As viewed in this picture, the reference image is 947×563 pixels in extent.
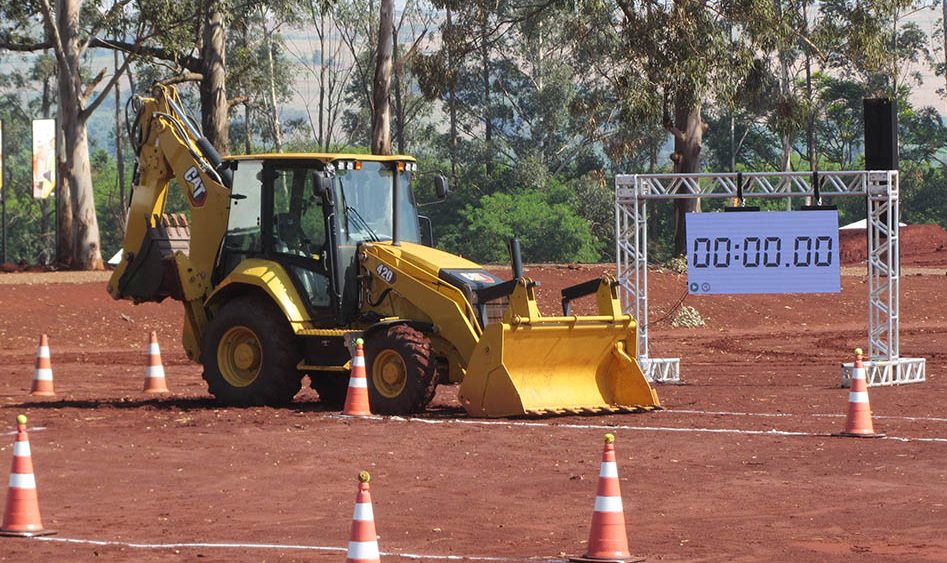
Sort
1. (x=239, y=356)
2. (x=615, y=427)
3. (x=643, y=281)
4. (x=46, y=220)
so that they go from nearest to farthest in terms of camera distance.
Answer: (x=615, y=427), (x=239, y=356), (x=643, y=281), (x=46, y=220)

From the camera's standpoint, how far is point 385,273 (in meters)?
18.3

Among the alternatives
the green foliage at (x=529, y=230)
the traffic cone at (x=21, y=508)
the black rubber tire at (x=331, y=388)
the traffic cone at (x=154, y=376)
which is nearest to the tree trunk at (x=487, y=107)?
the green foliage at (x=529, y=230)

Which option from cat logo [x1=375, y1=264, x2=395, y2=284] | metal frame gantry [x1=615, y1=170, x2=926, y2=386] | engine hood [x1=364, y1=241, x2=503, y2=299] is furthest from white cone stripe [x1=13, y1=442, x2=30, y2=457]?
metal frame gantry [x1=615, y1=170, x2=926, y2=386]

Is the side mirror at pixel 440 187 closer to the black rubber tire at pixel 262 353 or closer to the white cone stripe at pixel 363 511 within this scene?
the black rubber tire at pixel 262 353

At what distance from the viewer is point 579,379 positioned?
60.1ft

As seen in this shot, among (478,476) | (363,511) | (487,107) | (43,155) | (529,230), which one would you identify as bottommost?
(478,476)

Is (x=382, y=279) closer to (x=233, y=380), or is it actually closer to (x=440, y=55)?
(x=233, y=380)

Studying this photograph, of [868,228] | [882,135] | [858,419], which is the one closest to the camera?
[858,419]

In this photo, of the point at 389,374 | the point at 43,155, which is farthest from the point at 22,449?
the point at 43,155

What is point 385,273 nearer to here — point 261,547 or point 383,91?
point 261,547

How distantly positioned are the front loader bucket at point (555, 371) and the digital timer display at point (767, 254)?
6283 mm

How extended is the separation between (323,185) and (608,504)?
29.9ft

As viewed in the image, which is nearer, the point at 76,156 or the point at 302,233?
the point at 302,233

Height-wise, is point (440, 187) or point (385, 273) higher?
point (440, 187)
